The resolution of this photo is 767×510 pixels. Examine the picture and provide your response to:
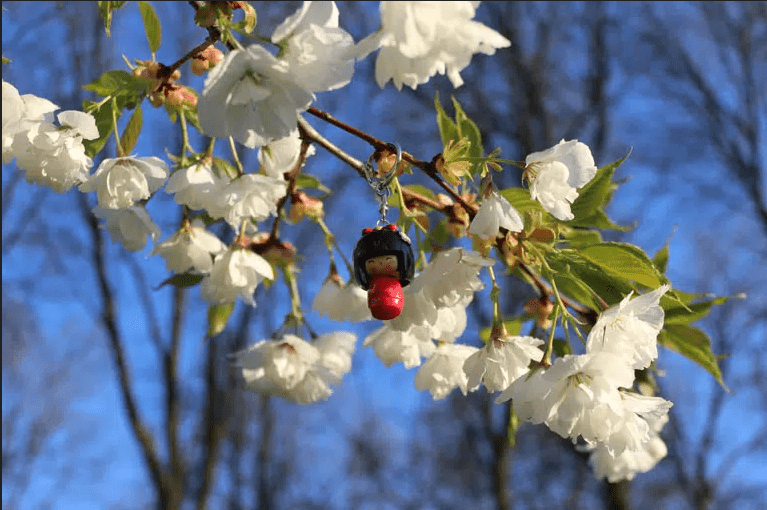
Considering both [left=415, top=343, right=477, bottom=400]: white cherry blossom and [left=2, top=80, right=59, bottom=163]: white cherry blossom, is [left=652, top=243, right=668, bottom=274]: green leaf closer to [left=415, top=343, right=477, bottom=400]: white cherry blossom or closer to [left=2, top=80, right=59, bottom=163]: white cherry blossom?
[left=415, top=343, right=477, bottom=400]: white cherry blossom

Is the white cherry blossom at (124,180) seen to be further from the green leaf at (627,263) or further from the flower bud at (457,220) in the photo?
the green leaf at (627,263)

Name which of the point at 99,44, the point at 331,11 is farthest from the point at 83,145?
the point at 99,44

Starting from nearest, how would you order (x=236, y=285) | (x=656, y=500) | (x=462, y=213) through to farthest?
(x=462, y=213), (x=236, y=285), (x=656, y=500)

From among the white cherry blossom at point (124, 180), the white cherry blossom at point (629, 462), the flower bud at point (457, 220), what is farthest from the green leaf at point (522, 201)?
the white cherry blossom at point (629, 462)

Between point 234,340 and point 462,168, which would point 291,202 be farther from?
point 234,340

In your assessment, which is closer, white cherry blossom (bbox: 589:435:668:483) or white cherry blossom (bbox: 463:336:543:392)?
white cherry blossom (bbox: 463:336:543:392)

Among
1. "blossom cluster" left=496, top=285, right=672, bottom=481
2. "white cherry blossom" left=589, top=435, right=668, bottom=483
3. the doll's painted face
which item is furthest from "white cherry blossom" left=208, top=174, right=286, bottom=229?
"white cherry blossom" left=589, top=435, right=668, bottom=483

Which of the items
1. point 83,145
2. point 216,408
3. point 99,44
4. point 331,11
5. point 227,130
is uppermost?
point 331,11
